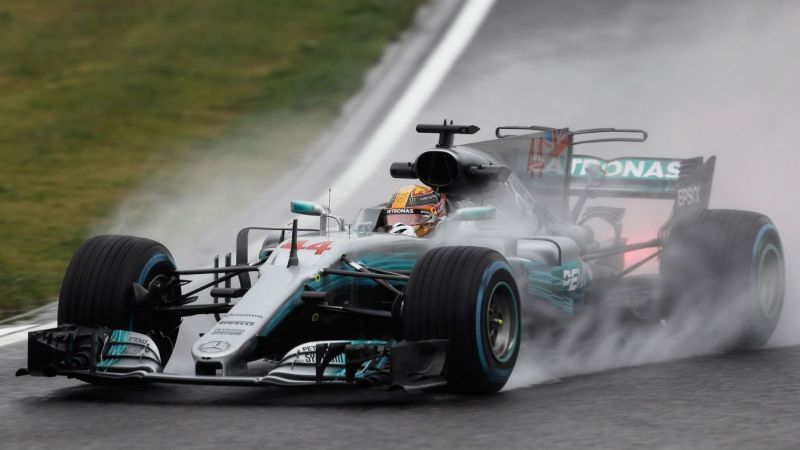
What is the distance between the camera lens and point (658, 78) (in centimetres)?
1758

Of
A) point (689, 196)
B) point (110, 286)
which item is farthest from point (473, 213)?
point (689, 196)

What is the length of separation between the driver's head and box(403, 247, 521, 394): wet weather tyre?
1.35 m

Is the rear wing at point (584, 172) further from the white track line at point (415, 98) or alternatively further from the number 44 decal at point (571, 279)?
the white track line at point (415, 98)

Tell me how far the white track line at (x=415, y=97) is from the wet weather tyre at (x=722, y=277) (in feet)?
15.6

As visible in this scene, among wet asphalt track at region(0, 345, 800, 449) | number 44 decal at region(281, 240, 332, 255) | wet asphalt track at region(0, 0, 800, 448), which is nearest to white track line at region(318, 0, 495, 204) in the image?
number 44 decal at region(281, 240, 332, 255)

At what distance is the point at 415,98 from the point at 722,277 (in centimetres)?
766

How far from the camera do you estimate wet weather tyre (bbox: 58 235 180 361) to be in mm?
7918

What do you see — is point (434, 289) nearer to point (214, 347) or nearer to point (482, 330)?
point (482, 330)

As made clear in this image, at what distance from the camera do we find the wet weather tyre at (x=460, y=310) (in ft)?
24.1

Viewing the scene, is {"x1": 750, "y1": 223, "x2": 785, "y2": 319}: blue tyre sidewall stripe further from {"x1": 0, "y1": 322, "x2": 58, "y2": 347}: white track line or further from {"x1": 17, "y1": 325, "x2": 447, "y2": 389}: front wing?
{"x1": 0, "y1": 322, "x2": 58, "y2": 347}: white track line

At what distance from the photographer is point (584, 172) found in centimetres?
1130

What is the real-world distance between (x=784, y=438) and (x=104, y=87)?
12.4 meters

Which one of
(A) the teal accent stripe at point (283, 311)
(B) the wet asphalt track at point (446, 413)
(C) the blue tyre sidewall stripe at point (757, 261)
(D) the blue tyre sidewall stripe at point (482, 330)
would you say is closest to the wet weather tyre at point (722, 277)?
(C) the blue tyre sidewall stripe at point (757, 261)

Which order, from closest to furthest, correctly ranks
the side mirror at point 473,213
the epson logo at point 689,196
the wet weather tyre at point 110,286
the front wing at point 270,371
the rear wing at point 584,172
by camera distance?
1. the front wing at point 270,371
2. the wet weather tyre at point 110,286
3. the side mirror at point 473,213
4. the rear wing at point 584,172
5. the epson logo at point 689,196
